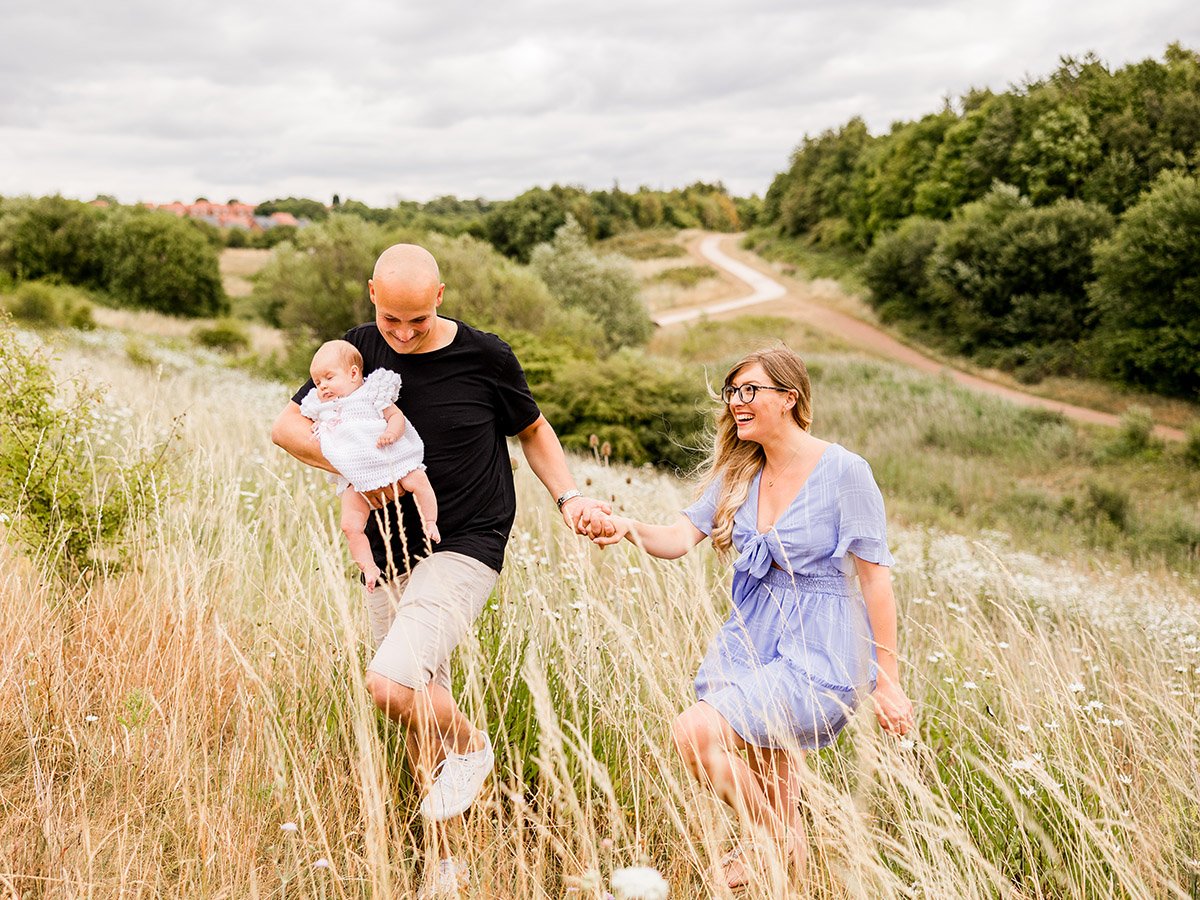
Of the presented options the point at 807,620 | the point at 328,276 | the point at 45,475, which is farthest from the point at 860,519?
the point at 328,276

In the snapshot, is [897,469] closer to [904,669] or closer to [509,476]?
[904,669]

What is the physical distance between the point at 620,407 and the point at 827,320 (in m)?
22.8

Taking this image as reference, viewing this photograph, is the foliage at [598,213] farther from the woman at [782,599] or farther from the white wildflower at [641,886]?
the white wildflower at [641,886]

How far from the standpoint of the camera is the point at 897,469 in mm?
17516

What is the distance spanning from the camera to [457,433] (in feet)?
9.42

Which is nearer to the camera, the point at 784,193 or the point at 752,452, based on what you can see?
the point at 752,452

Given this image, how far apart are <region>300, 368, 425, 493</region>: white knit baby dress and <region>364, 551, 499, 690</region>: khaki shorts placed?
0.31 metres

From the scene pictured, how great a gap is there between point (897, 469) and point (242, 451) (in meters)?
14.4

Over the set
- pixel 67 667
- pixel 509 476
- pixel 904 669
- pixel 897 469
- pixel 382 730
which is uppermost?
pixel 509 476

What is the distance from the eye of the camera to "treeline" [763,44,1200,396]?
904 inches

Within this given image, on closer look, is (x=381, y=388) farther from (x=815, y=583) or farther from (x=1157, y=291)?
(x=1157, y=291)

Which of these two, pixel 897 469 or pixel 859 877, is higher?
pixel 859 877

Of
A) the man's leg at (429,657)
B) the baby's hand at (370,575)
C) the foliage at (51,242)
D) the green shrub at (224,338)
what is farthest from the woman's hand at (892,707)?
the foliage at (51,242)

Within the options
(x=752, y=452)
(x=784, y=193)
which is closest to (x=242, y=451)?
(x=752, y=452)
